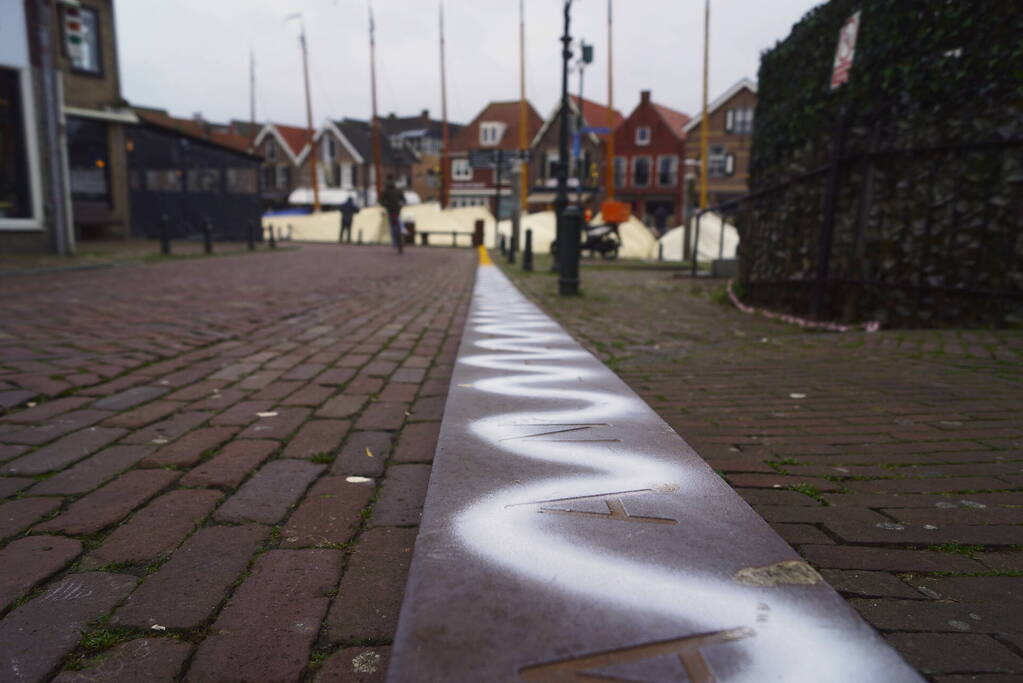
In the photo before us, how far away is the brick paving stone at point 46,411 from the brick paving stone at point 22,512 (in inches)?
38.6

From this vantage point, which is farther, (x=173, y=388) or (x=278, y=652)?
(x=173, y=388)

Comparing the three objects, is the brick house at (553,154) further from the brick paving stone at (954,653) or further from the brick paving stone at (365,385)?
the brick paving stone at (954,653)

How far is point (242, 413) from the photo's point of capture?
301 centimetres

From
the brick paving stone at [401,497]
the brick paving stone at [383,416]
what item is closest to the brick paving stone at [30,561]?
the brick paving stone at [401,497]

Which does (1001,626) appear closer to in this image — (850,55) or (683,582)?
(683,582)

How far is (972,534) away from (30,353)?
15.9ft

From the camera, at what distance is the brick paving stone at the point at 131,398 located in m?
3.09

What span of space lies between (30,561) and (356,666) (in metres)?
0.94

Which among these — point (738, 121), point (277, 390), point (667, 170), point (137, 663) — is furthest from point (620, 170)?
point (137, 663)

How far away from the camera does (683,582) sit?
4.57 ft

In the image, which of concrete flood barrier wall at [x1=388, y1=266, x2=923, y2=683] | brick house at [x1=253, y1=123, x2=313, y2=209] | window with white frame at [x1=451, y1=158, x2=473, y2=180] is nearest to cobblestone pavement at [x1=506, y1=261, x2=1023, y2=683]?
concrete flood barrier wall at [x1=388, y1=266, x2=923, y2=683]

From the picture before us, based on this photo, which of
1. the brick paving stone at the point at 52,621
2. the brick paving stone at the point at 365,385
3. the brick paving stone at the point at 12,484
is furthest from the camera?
the brick paving stone at the point at 365,385

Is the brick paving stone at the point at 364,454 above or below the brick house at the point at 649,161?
below

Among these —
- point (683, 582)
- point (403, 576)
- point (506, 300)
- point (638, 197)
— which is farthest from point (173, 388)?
point (638, 197)
